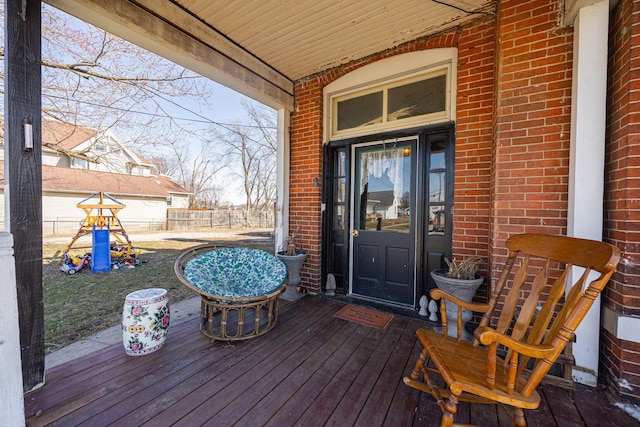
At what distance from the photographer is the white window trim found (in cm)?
277

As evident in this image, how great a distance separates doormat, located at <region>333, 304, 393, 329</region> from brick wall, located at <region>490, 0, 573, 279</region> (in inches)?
48.5

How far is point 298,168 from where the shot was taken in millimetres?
3766

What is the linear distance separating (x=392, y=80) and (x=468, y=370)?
3.02 meters

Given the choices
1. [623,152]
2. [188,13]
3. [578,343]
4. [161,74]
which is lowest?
[578,343]

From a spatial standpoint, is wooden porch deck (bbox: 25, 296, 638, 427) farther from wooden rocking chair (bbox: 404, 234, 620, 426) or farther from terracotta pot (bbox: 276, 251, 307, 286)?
terracotta pot (bbox: 276, 251, 307, 286)

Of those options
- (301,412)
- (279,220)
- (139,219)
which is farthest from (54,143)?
(139,219)

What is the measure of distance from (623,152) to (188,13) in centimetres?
354

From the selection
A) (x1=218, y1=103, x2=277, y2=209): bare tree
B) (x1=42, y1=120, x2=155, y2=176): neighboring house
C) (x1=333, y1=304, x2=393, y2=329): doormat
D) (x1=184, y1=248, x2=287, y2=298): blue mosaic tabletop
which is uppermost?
(x1=218, y1=103, x2=277, y2=209): bare tree

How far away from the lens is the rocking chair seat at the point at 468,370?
1.16 m

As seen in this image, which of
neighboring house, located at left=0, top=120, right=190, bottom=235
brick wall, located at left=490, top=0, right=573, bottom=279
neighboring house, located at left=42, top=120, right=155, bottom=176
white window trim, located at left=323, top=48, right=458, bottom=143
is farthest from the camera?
neighboring house, located at left=0, top=120, right=190, bottom=235

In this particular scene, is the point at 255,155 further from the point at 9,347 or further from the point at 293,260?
the point at 9,347

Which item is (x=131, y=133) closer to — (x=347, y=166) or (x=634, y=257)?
(x=347, y=166)

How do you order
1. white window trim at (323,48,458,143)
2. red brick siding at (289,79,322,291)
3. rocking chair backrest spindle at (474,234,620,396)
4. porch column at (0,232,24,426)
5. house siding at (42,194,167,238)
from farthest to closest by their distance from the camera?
house siding at (42,194,167,238)
red brick siding at (289,79,322,291)
white window trim at (323,48,458,143)
porch column at (0,232,24,426)
rocking chair backrest spindle at (474,234,620,396)

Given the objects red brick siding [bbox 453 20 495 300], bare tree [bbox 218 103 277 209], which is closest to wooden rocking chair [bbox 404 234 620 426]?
red brick siding [bbox 453 20 495 300]
